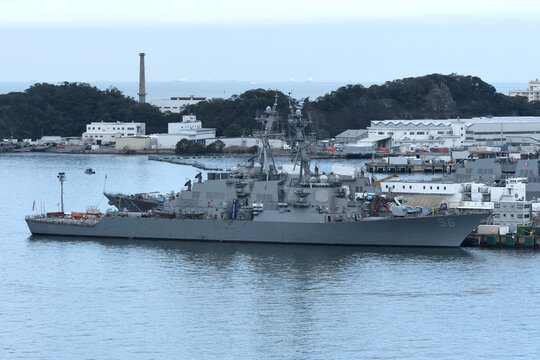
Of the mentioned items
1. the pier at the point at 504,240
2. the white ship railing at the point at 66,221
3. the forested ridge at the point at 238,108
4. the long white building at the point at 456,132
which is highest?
the forested ridge at the point at 238,108

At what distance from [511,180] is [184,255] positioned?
51.3 feet

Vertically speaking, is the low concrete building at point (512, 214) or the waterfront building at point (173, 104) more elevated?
the waterfront building at point (173, 104)

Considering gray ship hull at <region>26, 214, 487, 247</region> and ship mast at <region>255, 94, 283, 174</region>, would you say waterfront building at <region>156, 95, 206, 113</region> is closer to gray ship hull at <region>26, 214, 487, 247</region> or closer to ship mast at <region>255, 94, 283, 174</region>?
ship mast at <region>255, 94, 283, 174</region>

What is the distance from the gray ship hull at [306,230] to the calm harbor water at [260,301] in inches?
16.6

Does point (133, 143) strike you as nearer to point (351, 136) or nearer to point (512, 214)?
point (351, 136)

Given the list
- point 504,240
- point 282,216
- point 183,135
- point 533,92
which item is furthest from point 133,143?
point 533,92

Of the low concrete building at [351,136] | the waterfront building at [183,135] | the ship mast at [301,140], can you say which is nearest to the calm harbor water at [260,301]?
the ship mast at [301,140]

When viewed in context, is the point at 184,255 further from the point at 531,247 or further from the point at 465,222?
the point at 531,247

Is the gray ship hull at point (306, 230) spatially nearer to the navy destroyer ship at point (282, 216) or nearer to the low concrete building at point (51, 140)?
the navy destroyer ship at point (282, 216)

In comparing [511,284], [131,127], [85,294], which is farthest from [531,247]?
[131,127]

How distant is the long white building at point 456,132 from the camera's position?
292ft

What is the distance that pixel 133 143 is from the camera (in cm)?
9412

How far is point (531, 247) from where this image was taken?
38.0 meters

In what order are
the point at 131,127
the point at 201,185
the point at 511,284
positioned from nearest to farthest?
the point at 511,284
the point at 201,185
the point at 131,127
